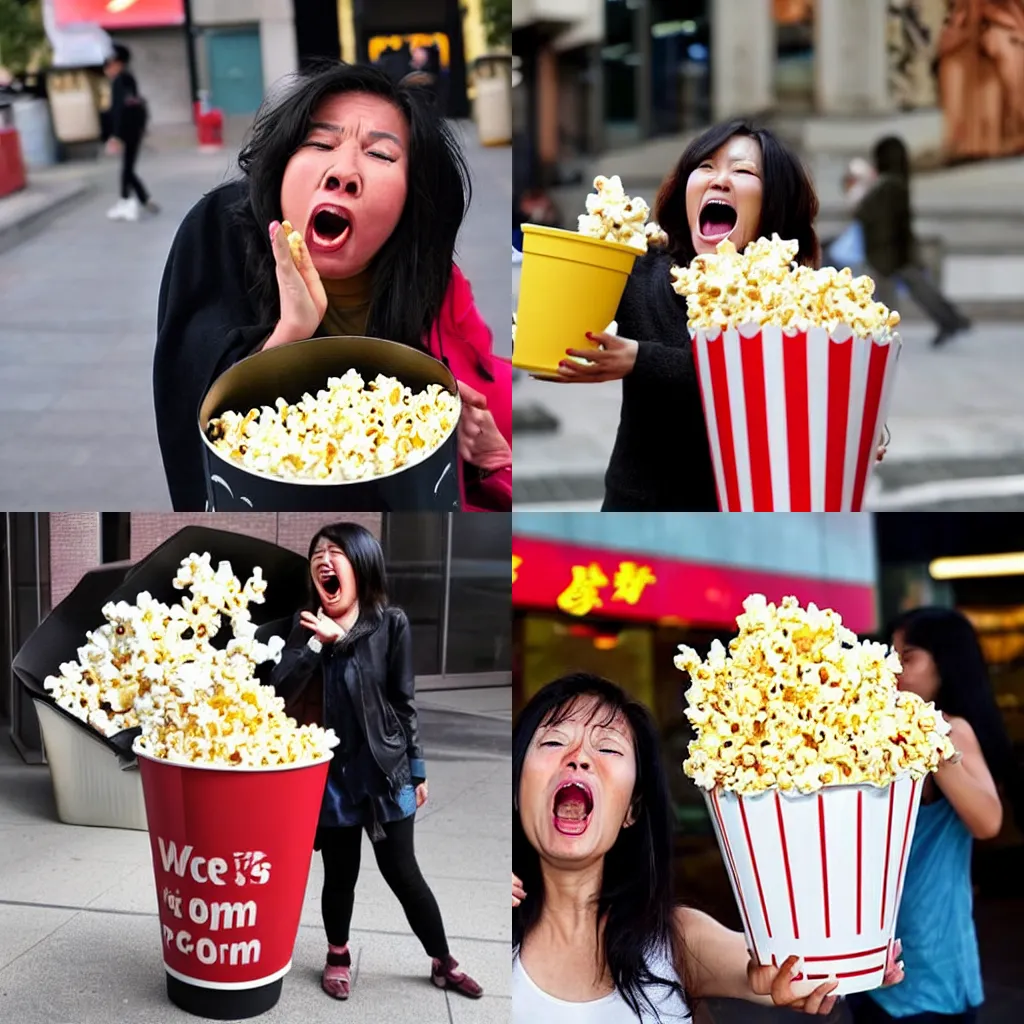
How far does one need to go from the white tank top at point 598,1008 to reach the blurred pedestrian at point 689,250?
101 centimetres

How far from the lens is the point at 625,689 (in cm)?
286

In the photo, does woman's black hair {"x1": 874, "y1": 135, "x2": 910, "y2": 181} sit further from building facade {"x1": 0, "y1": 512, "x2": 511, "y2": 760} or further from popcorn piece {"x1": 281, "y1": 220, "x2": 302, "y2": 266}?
popcorn piece {"x1": 281, "y1": 220, "x2": 302, "y2": 266}

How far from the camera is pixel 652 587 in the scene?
2938mm

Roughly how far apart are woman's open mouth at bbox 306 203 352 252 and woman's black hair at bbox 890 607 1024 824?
1343mm

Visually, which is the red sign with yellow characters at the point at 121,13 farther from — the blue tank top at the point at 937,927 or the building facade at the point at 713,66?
the blue tank top at the point at 937,927

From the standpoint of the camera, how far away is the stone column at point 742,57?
3.01 meters

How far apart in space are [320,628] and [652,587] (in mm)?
680

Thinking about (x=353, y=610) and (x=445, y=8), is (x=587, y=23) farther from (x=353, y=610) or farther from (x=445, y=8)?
(x=353, y=610)

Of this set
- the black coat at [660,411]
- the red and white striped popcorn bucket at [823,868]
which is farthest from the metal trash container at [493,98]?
the red and white striped popcorn bucket at [823,868]

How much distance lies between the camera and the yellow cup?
2393 millimetres

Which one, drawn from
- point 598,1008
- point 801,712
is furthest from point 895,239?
point 598,1008

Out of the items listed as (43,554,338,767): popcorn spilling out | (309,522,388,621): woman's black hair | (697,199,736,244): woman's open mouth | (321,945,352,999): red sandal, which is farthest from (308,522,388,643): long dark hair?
(697,199,736,244): woman's open mouth

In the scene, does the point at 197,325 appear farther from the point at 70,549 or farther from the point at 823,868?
the point at 823,868

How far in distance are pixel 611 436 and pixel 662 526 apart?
0.20m
